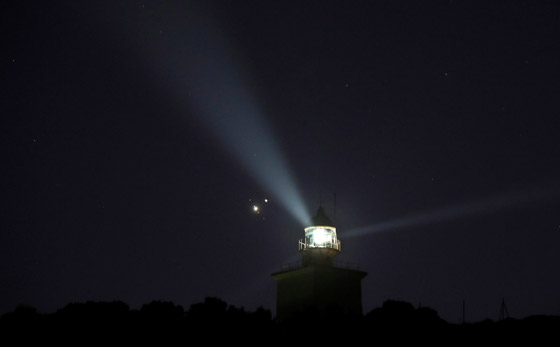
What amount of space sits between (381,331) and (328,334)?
3.07 m

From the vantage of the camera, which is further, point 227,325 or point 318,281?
point 318,281

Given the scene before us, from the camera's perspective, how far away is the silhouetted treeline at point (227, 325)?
28.1 meters

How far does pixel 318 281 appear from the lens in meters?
37.8

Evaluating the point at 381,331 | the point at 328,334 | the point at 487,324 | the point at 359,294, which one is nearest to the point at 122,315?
the point at 328,334

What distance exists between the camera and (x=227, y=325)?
2975cm

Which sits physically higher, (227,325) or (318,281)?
(318,281)

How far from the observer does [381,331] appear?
29.9 m

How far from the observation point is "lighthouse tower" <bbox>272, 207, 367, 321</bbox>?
3769 cm

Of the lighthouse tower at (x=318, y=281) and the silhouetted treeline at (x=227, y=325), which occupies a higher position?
the lighthouse tower at (x=318, y=281)

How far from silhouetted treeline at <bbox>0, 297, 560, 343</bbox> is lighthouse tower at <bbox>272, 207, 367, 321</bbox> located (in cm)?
497

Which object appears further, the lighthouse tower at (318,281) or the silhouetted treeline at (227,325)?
the lighthouse tower at (318,281)

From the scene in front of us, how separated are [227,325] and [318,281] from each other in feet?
31.9

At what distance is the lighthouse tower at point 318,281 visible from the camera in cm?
3769

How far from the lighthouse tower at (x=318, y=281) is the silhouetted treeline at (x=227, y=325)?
4.97 meters
